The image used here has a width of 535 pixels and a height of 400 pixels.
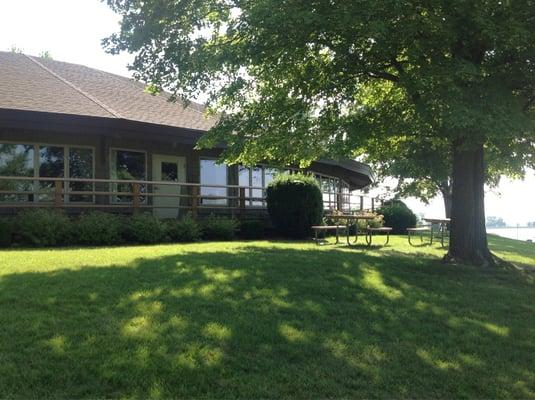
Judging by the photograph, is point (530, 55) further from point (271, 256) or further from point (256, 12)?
point (271, 256)

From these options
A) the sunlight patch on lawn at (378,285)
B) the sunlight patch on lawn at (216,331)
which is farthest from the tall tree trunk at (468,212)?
the sunlight patch on lawn at (216,331)

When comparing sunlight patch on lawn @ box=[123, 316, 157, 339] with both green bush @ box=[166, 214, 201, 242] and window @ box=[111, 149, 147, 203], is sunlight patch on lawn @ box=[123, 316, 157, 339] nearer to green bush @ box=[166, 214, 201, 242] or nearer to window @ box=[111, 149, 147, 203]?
green bush @ box=[166, 214, 201, 242]

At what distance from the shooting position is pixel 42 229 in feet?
40.3

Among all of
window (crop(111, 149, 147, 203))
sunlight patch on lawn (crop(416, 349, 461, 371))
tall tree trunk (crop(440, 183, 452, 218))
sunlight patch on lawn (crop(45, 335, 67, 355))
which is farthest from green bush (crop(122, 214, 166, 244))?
tall tree trunk (crop(440, 183, 452, 218))

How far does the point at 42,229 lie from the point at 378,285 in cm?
801

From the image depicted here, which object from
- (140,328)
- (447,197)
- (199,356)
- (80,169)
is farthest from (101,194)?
(447,197)

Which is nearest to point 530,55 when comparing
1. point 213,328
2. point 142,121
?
point 213,328

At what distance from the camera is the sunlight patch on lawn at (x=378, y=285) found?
7.60m

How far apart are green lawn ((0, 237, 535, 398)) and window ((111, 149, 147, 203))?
27.6ft

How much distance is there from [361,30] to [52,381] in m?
7.54

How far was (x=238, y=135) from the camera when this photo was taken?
12367 mm

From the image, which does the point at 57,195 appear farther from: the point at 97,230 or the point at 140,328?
the point at 140,328

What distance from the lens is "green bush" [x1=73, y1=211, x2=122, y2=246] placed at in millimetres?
12719

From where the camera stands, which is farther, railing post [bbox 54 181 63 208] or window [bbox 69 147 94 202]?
window [bbox 69 147 94 202]
